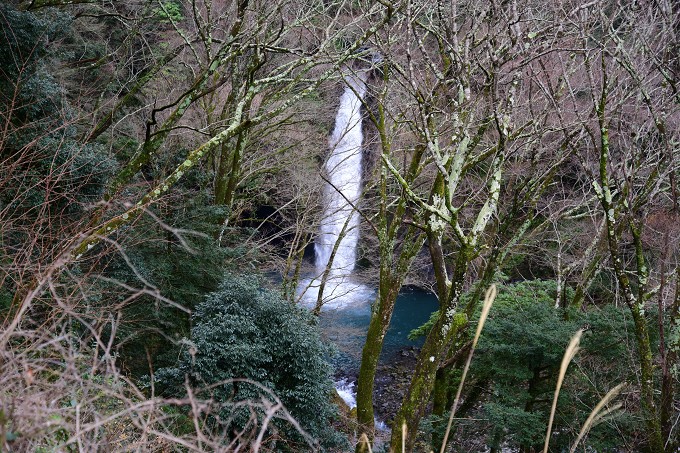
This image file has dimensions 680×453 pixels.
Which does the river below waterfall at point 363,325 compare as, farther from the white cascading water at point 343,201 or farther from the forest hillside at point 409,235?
the forest hillside at point 409,235

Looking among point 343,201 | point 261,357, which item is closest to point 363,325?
point 343,201

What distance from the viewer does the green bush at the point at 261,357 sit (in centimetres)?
690

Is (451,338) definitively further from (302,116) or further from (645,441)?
(302,116)

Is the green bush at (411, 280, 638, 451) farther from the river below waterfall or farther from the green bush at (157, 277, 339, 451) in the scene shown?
the river below waterfall

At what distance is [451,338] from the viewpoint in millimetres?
5750

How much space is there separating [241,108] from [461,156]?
2.65 metres

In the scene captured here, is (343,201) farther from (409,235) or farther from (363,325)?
(409,235)

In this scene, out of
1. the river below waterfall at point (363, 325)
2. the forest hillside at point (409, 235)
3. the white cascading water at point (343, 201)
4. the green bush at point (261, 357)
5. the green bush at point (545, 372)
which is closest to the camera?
the forest hillside at point (409, 235)

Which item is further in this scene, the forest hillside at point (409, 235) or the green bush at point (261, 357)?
the green bush at point (261, 357)

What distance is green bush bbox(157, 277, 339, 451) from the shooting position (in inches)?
272

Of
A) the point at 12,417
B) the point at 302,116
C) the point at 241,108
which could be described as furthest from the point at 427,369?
the point at 302,116

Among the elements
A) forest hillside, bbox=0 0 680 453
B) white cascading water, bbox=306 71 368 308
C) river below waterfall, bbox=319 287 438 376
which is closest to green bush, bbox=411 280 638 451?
forest hillside, bbox=0 0 680 453

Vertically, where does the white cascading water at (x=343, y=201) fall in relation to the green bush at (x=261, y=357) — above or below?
above

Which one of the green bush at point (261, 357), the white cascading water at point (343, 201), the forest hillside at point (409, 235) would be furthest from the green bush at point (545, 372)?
the white cascading water at point (343, 201)
